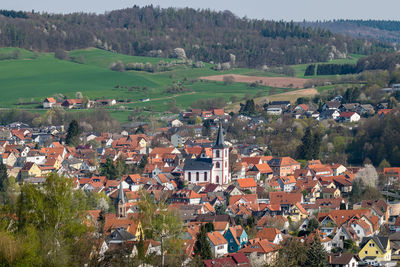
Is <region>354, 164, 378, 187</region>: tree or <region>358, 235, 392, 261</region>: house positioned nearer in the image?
<region>358, 235, 392, 261</region>: house

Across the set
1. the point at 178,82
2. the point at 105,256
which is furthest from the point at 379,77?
the point at 105,256

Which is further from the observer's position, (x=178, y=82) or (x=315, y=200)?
(x=178, y=82)

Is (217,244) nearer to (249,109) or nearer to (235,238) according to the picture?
(235,238)

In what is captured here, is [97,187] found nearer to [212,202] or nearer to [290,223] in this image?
[212,202]

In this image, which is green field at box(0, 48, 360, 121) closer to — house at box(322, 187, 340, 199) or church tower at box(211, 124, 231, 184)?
church tower at box(211, 124, 231, 184)

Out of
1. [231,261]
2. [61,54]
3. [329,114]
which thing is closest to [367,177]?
[231,261]

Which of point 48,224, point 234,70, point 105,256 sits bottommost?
point 234,70

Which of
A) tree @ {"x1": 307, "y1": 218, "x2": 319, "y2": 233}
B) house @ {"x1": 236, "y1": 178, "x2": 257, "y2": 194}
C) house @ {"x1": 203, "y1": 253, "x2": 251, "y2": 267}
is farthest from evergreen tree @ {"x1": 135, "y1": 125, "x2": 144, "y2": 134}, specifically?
house @ {"x1": 203, "y1": 253, "x2": 251, "y2": 267}
